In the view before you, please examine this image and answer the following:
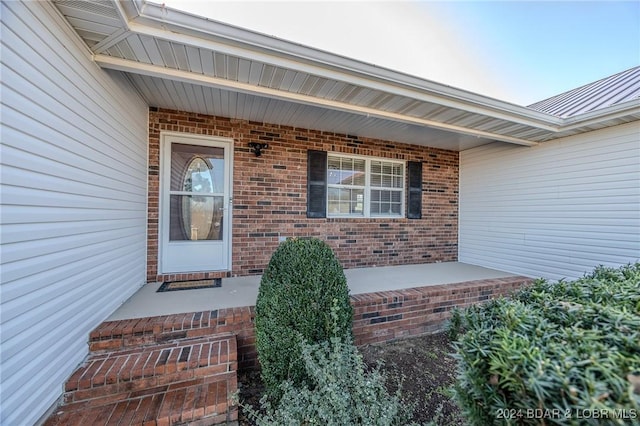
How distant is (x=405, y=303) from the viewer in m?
3.14

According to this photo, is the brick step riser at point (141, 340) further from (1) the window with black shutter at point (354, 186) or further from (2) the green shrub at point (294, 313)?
(1) the window with black shutter at point (354, 186)

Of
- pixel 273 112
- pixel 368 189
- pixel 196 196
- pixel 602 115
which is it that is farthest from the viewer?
pixel 368 189

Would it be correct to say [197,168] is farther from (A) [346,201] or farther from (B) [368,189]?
(B) [368,189]

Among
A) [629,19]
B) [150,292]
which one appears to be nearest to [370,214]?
[150,292]

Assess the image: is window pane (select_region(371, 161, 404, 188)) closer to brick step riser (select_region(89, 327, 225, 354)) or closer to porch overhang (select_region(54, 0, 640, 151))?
porch overhang (select_region(54, 0, 640, 151))

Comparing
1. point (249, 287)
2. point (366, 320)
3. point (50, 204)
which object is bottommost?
point (366, 320)

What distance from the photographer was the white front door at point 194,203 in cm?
366

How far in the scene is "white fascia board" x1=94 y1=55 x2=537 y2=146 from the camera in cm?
226

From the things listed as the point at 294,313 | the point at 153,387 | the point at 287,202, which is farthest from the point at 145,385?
the point at 287,202

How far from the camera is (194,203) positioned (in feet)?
12.5

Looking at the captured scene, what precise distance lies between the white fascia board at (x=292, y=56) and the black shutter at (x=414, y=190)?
1.89 metres

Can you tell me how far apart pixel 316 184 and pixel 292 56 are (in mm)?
2404

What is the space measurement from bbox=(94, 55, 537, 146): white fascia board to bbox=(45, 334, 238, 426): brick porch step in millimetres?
2552

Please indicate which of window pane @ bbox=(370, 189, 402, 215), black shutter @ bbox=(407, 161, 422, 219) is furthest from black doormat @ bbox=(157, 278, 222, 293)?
black shutter @ bbox=(407, 161, 422, 219)
